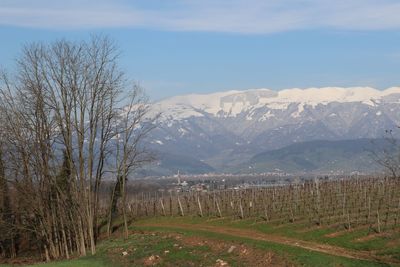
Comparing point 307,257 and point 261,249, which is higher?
point 261,249

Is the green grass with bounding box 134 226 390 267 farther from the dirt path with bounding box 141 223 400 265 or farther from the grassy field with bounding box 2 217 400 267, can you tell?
the dirt path with bounding box 141 223 400 265

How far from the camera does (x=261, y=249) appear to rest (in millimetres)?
39781

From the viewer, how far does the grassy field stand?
37.1 metres

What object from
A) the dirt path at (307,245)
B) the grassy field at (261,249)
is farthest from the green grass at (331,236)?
the dirt path at (307,245)

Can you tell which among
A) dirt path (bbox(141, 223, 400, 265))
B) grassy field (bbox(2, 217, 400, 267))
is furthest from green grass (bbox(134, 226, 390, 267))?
dirt path (bbox(141, 223, 400, 265))

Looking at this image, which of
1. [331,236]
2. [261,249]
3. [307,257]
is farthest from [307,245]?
[307,257]

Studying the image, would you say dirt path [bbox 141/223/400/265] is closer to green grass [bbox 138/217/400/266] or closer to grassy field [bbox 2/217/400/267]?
grassy field [bbox 2/217/400/267]

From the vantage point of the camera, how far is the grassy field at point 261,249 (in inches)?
1459

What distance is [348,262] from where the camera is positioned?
3453cm

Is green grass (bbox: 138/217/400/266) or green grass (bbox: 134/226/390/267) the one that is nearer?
green grass (bbox: 134/226/390/267)

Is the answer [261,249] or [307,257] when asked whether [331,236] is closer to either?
[261,249]

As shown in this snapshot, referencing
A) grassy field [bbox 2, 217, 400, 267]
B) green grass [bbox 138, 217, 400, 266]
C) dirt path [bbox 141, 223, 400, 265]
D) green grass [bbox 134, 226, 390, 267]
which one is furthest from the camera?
green grass [bbox 138, 217, 400, 266]

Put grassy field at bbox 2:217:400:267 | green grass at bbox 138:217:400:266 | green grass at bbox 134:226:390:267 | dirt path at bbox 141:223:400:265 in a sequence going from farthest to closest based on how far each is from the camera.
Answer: green grass at bbox 138:217:400:266 < dirt path at bbox 141:223:400:265 < grassy field at bbox 2:217:400:267 < green grass at bbox 134:226:390:267

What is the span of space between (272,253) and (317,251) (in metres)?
2.81
